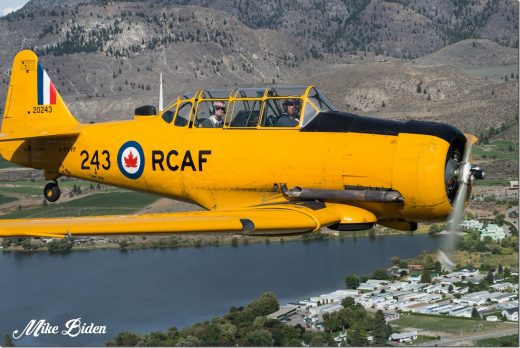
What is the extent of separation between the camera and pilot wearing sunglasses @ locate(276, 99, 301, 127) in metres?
14.9

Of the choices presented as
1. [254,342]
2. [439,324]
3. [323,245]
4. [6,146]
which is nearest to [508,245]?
[323,245]

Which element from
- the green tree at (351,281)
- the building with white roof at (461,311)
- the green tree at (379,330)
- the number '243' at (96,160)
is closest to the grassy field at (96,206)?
the green tree at (351,281)

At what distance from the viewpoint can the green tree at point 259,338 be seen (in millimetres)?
51706

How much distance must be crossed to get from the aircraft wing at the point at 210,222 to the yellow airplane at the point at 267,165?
0.05 feet

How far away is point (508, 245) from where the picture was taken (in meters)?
77.8

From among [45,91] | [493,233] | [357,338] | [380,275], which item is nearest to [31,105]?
[45,91]

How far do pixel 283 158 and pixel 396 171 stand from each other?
72.5 inches

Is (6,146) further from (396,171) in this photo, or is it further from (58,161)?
(396,171)

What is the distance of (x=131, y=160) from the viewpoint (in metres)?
16.6

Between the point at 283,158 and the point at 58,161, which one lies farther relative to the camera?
the point at 58,161

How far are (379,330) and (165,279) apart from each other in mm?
19723

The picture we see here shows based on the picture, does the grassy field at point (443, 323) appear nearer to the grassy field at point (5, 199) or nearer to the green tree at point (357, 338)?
the green tree at point (357, 338)

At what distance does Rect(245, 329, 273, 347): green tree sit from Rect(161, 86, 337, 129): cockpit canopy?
36.7 meters

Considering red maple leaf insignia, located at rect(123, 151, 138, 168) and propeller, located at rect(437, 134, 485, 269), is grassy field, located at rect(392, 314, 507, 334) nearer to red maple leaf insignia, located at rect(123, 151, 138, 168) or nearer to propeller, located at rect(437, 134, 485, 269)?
red maple leaf insignia, located at rect(123, 151, 138, 168)
